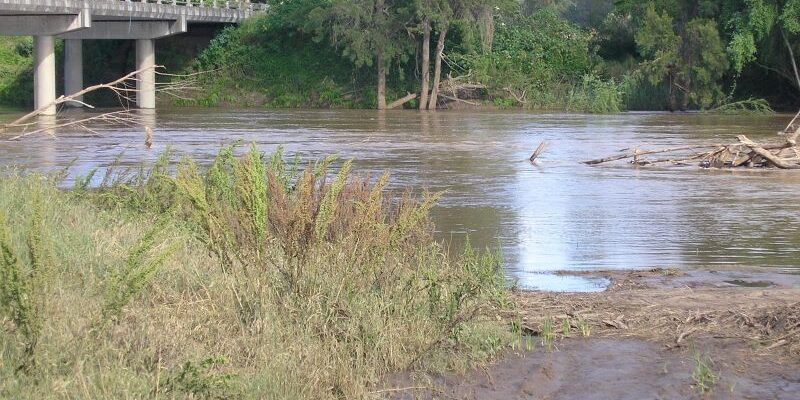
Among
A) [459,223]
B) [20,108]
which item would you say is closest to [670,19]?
[20,108]

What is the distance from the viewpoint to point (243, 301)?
320 inches

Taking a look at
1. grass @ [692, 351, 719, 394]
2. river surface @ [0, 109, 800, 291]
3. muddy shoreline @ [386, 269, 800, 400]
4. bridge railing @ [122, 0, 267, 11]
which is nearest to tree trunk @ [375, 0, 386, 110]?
river surface @ [0, 109, 800, 291]

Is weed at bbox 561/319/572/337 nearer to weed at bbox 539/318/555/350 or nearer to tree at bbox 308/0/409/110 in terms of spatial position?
weed at bbox 539/318/555/350

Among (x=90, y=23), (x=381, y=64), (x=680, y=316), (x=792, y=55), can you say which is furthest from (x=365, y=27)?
(x=680, y=316)

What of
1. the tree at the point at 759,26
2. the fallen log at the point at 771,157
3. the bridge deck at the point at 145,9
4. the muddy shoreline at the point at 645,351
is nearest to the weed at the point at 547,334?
the muddy shoreline at the point at 645,351

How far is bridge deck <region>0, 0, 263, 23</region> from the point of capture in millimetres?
44625

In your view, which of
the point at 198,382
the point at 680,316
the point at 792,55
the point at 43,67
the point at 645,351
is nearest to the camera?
the point at 198,382

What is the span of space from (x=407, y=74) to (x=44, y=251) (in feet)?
168

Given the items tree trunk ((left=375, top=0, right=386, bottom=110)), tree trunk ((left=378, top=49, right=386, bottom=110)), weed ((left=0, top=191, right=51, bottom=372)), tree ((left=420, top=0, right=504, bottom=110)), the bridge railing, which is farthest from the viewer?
the bridge railing

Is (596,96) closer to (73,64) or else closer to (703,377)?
(73,64)

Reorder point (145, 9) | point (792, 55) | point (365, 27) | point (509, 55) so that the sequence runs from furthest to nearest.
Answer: point (509, 55) < point (145, 9) < point (365, 27) < point (792, 55)

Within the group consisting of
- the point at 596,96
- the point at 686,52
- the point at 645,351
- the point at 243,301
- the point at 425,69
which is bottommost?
the point at 645,351

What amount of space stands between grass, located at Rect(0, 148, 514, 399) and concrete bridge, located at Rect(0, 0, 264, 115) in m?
34.9

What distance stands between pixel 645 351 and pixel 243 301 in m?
2.92
